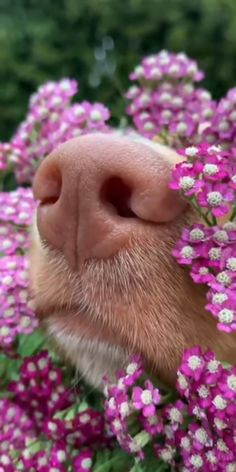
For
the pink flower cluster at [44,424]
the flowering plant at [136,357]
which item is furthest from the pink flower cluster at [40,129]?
the pink flower cluster at [44,424]

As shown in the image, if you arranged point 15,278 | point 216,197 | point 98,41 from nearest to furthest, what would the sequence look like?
1. point 216,197
2. point 15,278
3. point 98,41

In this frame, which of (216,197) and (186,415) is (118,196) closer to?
(216,197)

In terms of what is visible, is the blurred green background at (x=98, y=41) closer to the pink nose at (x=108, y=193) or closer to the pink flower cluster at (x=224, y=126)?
the pink flower cluster at (x=224, y=126)

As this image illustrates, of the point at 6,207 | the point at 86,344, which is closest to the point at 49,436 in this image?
the point at 86,344

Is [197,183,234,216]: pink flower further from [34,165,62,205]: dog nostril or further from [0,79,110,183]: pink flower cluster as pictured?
[0,79,110,183]: pink flower cluster

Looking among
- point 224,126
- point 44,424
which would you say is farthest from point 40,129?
point 44,424

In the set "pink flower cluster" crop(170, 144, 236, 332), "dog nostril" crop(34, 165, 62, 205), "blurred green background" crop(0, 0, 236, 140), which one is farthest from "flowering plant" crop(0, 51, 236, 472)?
"blurred green background" crop(0, 0, 236, 140)
